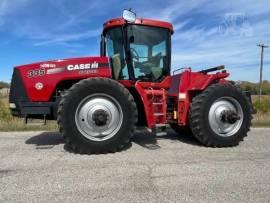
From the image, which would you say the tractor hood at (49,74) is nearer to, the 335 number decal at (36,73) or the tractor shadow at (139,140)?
the 335 number decal at (36,73)

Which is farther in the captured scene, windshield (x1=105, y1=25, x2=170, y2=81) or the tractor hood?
windshield (x1=105, y1=25, x2=170, y2=81)

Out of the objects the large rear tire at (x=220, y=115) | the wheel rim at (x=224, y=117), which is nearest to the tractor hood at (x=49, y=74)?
the large rear tire at (x=220, y=115)

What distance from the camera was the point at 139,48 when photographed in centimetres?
785

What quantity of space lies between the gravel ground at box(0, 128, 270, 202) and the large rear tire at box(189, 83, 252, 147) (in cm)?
28

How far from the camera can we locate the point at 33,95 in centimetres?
706

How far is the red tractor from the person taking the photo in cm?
670

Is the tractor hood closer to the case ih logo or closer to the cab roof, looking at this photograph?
the case ih logo

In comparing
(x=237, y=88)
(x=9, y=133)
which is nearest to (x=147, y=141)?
(x=237, y=88)

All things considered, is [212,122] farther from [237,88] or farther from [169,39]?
[169,39]

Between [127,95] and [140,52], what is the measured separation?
1426mm

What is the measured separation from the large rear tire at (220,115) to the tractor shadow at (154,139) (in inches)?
19.8

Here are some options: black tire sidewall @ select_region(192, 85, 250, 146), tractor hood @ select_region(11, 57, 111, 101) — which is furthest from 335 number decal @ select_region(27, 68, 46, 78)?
black tire sidewall @ select_region(192, 85, 250, 146)

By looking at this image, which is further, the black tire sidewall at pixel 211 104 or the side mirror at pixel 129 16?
the black tire sidewall at pixel 211 104

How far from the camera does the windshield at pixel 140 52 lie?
775 cm
